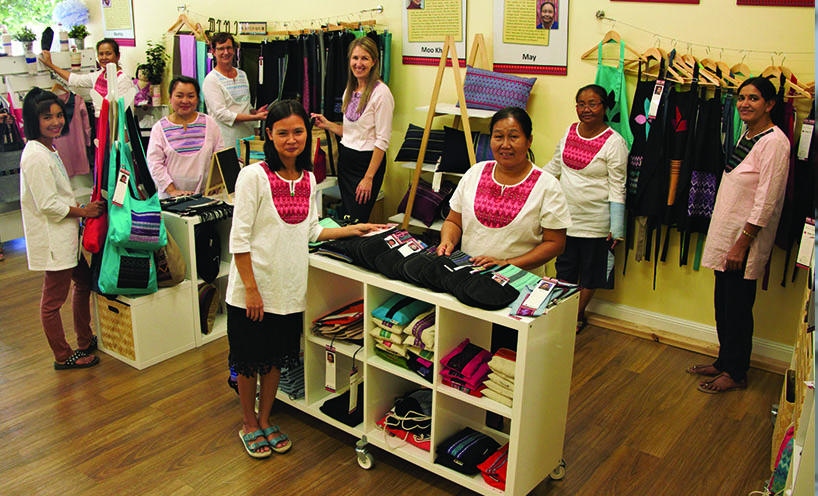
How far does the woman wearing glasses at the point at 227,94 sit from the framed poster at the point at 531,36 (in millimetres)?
1880

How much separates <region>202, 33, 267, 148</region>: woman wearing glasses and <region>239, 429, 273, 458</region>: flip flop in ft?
8.41

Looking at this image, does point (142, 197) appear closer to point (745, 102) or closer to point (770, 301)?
point (745, 102)

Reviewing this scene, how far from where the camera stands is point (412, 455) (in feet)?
9.47

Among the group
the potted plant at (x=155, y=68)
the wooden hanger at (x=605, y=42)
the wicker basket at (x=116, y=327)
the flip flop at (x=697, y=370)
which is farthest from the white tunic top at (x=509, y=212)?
the potted plant at (x=155, y=68)

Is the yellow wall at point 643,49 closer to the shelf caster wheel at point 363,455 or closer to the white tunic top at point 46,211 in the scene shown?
the shelf caster wheel at point 363,455

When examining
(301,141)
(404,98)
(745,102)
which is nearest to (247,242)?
(301,141)

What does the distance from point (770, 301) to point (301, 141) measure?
293cm

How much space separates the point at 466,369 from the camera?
2688 mm

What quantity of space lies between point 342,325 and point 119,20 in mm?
5788

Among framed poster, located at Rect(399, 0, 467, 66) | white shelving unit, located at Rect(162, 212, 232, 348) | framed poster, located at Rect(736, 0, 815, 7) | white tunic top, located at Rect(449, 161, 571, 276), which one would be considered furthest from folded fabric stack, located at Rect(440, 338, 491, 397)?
framed poster, located at Rect(399, 0, 467, 66)

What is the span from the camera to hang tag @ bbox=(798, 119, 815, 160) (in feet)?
11.6

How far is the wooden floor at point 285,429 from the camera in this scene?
2.95 m

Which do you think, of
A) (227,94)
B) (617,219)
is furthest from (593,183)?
(227,94)

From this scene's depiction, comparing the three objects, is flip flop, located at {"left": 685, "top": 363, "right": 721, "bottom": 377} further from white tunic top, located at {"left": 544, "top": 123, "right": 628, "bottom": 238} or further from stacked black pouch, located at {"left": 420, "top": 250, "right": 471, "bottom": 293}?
stacked black pouch, located at {"left": 420, "top": 250, "right": 471, "bottom": 293}
